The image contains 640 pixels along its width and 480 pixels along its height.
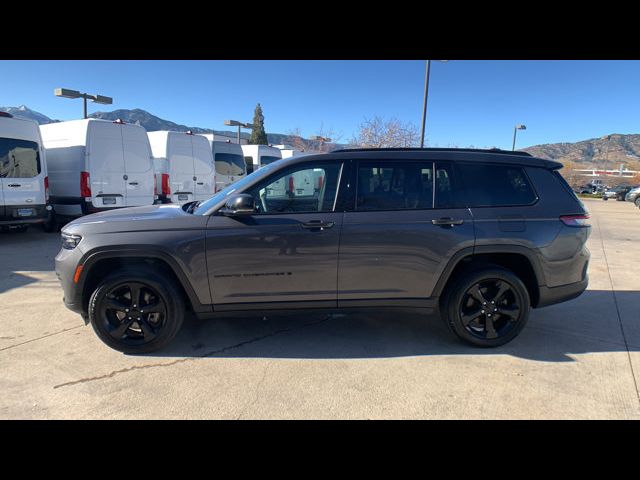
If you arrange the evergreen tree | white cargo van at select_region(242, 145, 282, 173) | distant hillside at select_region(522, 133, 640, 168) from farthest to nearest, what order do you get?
distant hillside at select_region(522, 133, 640, 168) → the evergreen tree → white cargo van at select_region(242, 145, 282, 173)

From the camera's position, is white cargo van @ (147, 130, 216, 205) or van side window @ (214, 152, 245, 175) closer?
white cargo van @ (147, 130, 216, 205)

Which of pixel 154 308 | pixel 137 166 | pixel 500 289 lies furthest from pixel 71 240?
→ pixel 137 166

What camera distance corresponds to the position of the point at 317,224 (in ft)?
10.7

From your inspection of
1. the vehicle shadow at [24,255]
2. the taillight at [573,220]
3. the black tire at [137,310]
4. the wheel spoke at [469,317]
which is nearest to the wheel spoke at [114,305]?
the black tire at [137,310]

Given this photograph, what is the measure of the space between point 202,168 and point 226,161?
5.89ft

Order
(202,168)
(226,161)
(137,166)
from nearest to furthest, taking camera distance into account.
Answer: (137,166)
(202,168)
(226,161)

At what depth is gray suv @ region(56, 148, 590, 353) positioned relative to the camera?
3.23m

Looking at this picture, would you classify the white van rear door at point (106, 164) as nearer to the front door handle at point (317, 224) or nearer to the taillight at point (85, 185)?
the taillight at point (85, 185)

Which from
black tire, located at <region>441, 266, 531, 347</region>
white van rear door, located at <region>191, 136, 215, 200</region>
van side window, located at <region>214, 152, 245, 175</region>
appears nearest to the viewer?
black tire, located at <region>441, 266, 531, 347</region>

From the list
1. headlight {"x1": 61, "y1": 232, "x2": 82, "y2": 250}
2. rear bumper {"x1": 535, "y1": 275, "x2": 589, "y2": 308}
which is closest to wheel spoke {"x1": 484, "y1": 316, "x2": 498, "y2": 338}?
rear bumper {"x1": 535, "y1": 275, "x2": 589, "y2": 308}

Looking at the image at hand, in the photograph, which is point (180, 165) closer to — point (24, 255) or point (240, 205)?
point (24, 255)

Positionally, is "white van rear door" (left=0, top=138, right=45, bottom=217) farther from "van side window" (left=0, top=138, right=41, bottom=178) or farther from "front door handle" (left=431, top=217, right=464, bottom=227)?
"front door handle" (left=431, top=217, right=464, bottom=227)

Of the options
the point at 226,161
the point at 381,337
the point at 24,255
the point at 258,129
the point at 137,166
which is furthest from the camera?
the point at 258,129
